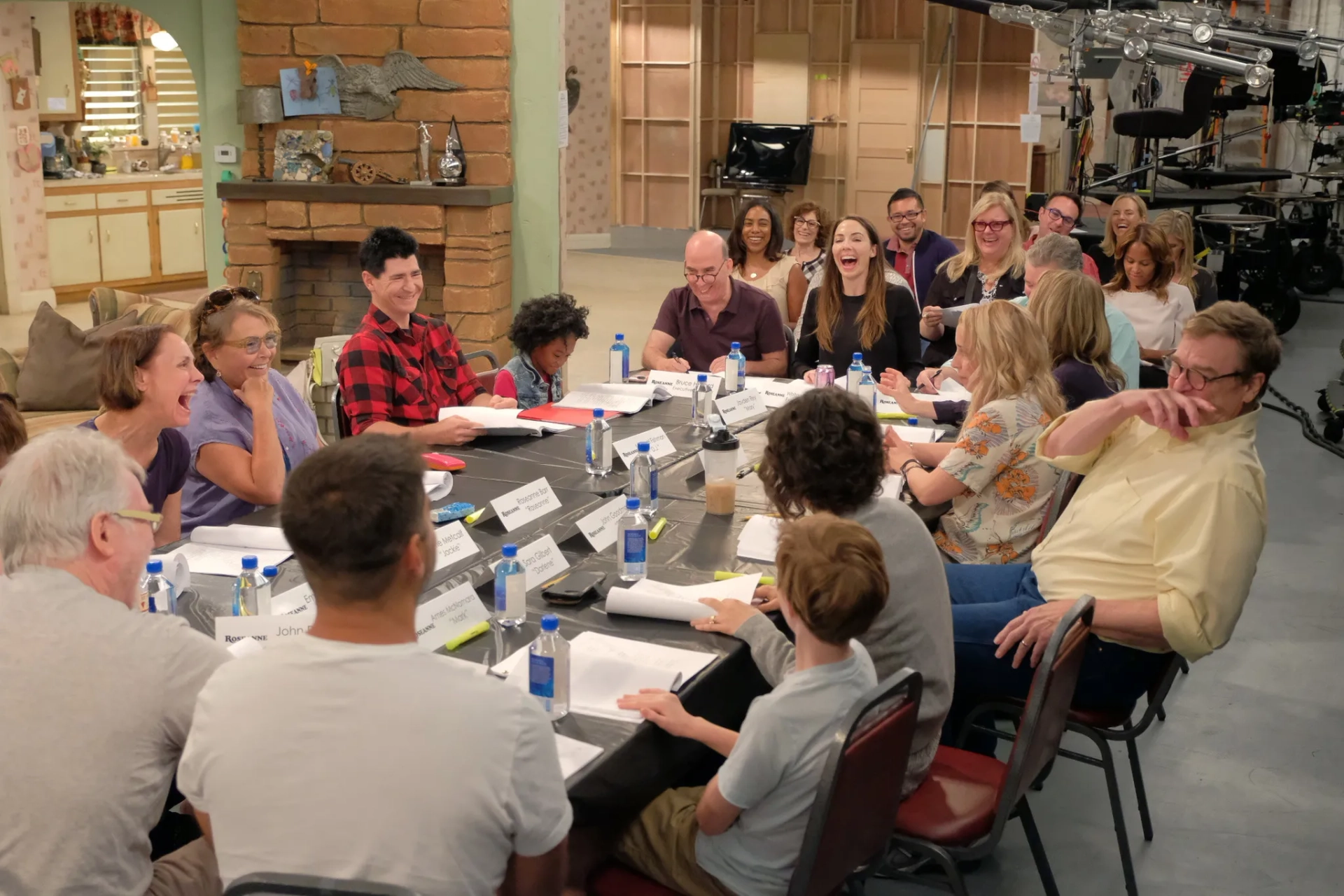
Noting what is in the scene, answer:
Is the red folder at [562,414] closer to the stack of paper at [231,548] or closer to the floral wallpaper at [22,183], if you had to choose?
the stack of paper at [231,548]

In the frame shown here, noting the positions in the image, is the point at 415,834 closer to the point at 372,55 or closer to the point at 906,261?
the point at 906,261

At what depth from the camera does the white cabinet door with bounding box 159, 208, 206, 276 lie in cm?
1129

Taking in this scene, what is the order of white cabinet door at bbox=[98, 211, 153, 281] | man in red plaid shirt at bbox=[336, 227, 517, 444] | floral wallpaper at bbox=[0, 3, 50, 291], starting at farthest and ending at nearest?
white cabinet door at bbox=[98, 211, 153, 281], floral wallpaper at bbox=[0, 3, 50, 291], man in red plaid shirt at bbox=[336, 227, 517, 444]

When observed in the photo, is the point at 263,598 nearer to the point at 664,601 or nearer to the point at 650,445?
the point at 664,601

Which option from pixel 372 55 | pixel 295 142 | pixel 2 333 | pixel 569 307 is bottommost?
pixel 2 333

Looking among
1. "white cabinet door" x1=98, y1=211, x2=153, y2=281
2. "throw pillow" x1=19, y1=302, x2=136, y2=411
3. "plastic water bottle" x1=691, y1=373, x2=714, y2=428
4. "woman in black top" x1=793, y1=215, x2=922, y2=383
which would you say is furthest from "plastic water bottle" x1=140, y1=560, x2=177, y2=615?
"white cabinet door" x1=98, y1=211, x2=153, y2=281

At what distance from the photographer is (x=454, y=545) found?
2.79m

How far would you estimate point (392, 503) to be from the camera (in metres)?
1.53

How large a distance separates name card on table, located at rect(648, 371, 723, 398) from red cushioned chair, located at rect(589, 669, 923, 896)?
105 inches

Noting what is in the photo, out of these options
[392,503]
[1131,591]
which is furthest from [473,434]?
[392,503]

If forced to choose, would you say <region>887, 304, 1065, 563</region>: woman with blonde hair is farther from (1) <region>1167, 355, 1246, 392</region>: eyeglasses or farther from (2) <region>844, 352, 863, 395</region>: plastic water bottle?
(2) <region>844, 352, 863, 395</region>: plastic water bottle

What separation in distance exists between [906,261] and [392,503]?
5028mm

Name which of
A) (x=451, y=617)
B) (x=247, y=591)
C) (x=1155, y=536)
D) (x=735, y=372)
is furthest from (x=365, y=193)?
(x=1155, y=536)

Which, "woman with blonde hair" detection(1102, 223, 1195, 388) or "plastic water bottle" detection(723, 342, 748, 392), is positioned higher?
"woman with blonde hair" detection(1102, 223, 1195, 388)
